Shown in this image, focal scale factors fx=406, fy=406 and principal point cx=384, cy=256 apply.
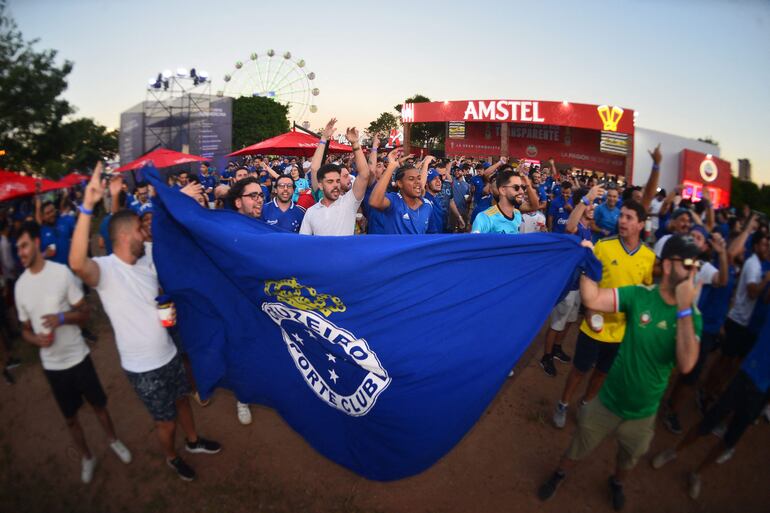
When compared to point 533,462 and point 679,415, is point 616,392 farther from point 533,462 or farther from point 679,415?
point 679,415

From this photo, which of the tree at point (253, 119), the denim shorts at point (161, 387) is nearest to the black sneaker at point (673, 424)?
the denim shorts at point (161, 387)

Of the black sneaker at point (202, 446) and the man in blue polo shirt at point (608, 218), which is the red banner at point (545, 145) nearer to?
the man in blue polo shirt at point (608, 218)

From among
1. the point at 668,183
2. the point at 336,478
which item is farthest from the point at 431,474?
the point at 668,183

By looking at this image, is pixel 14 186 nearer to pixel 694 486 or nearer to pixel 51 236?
pixel 51 236

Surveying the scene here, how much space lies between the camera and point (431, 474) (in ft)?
12.2

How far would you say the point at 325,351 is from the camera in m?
3.24

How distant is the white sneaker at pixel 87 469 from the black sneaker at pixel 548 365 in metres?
5.08

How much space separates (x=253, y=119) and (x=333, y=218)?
46735 millimetres

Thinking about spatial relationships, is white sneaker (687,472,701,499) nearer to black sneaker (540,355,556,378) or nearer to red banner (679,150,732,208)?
black sneaker (540,355,556,378)

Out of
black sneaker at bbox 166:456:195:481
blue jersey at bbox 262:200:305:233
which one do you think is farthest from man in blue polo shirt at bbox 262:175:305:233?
black sneaker at bbox 166:456:195:481

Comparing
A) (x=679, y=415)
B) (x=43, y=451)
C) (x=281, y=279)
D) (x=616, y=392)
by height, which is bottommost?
(x=43, y=451)

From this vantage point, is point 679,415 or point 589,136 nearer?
point 679,415

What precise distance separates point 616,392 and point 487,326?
1.18m

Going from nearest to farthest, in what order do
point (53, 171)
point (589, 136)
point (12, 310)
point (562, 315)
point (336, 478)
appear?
point (336, 478) < point (562, 315) < point (12, 310) < point (53, 171) < point (589, 136)
